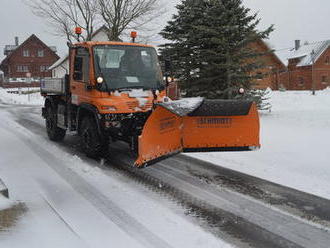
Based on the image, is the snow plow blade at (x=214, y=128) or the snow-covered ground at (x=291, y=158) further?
the snow plow blade at (x=214, y=128)

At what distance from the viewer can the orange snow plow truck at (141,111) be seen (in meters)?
5.96

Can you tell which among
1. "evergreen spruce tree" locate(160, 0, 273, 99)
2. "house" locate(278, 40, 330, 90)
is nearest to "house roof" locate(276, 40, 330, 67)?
"house" locate(278, 40, 330, 90)

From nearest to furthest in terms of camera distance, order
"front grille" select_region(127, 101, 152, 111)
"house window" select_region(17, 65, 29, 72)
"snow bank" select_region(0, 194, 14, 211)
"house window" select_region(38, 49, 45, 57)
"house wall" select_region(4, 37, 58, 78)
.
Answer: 1. "snow bank" select_region(0, 194, 14, 211)
2. "front grille" select_region(127, 101, 152, 111)
3. "house wall" select_region(4, 37, 58, 78)
4. "house window" select_region(17, 65, 29, 72)
5. "house window" select_region(38, 49, 45, 57)

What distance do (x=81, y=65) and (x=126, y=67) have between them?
0.93m

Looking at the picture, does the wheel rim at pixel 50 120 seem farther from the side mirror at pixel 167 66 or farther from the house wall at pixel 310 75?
the house wall at pixel 310 75

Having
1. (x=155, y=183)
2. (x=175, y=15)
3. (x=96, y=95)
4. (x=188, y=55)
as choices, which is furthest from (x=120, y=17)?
(x=155, y=183)

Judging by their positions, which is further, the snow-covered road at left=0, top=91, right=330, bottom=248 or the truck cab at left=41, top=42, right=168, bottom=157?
the truck cab at left=41, top=42, right=168, bottom=157

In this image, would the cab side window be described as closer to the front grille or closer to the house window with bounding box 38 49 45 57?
the front grille

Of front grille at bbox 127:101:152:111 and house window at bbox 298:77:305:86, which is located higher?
house window at bbox 298:77:305:86

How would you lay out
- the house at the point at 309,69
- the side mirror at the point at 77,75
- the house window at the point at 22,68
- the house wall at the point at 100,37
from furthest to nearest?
the house window at the point at 22,68 < the house at the point at 309,69 < the house wall at the point at 100,37 < the side mirror at the point at 77,75

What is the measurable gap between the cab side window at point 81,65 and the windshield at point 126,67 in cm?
27

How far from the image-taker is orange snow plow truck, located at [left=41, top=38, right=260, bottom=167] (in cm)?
596

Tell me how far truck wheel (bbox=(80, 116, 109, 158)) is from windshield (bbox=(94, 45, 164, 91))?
2.68 feet

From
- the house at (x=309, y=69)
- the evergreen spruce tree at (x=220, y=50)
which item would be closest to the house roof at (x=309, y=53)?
the house at (x=309, y=69)
